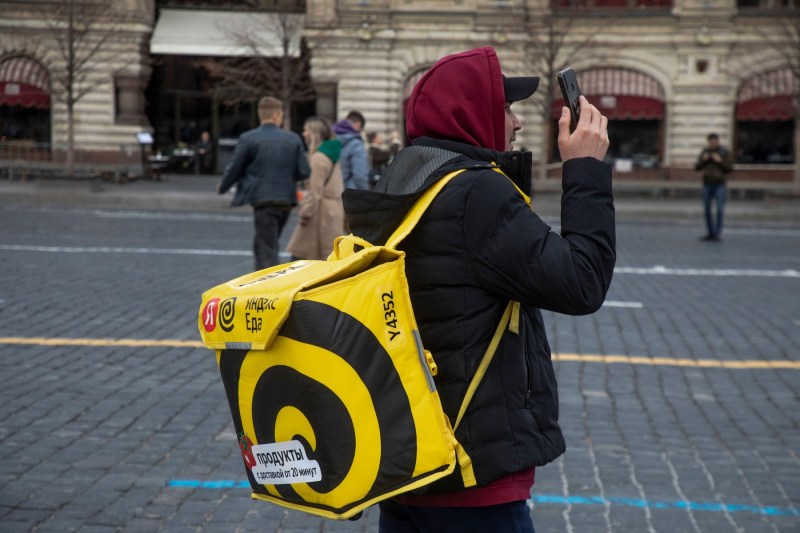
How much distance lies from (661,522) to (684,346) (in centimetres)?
416

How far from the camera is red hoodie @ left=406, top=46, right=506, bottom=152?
2.53 metres

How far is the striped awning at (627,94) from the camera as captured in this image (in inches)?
1332

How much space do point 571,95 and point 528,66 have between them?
31.4 meters

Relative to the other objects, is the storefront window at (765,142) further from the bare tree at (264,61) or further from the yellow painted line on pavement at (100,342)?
the yellow painted line on pavement at (100,342)

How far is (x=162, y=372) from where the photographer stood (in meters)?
7.42

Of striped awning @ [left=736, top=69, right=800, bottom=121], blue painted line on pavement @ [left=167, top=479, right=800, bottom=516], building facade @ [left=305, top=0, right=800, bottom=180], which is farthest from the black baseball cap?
building facade @ [left=305, top=0, right=800, bottom=180]

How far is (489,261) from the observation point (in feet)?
8.09

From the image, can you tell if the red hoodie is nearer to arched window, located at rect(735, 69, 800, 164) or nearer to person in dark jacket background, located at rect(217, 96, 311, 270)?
person in dark jacket background, located at rect(217, 96, 311, 270)

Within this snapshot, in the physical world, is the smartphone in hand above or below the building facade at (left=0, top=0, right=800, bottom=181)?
below

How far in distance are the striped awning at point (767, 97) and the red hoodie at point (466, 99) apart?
3072cm

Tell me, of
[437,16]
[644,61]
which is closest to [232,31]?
[437,16]

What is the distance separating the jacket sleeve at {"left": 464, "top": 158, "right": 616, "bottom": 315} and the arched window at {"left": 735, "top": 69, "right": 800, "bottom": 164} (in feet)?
99.6

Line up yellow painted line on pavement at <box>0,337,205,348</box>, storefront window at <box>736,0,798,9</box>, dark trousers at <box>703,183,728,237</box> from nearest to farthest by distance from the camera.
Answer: yellow painted line on pavement at <box>0,337,205,348</box> < dark trousers at <box>703,183,728,237</box> < storefront window at <box>736,0,798,9</box>

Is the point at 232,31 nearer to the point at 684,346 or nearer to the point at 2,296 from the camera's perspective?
the point at 2,296
